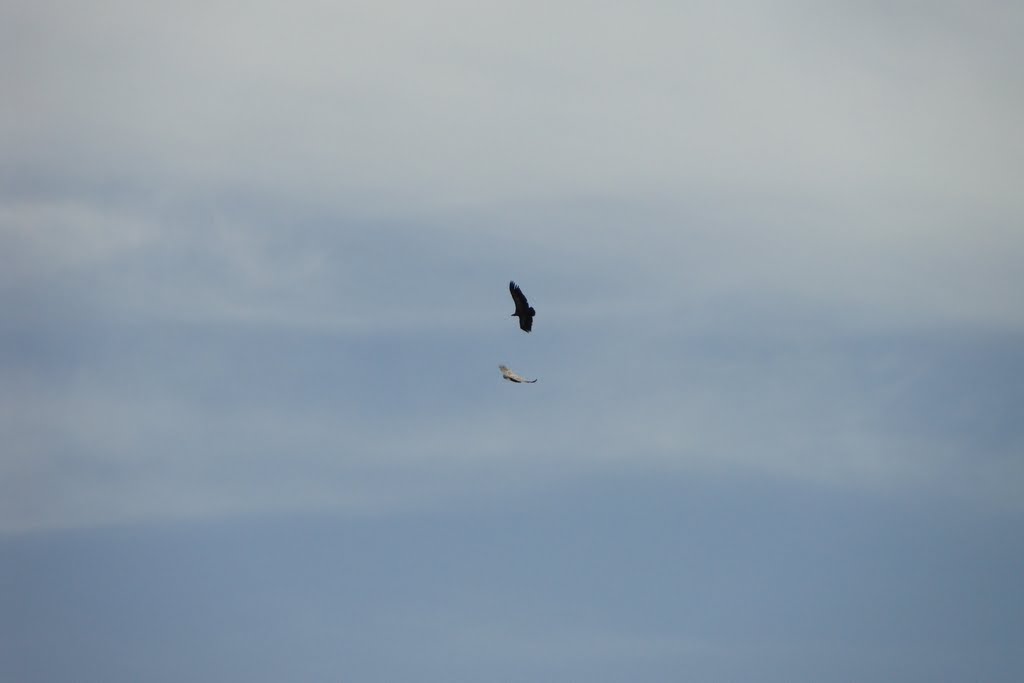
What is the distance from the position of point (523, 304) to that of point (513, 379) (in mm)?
3795

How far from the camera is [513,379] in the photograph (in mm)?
132625

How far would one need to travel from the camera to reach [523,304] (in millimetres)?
133000
